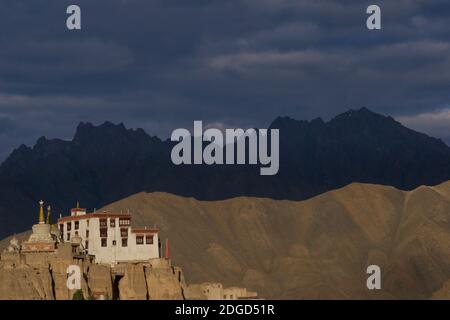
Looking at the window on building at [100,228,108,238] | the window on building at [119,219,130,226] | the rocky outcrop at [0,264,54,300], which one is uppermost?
the window on building at [119,219,130,226]

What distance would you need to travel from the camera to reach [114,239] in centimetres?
17275

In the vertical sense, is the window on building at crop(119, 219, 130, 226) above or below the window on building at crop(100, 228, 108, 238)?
above

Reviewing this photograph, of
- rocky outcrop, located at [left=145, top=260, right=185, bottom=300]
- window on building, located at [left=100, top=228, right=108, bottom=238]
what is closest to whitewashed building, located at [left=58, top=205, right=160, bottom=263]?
window on building, located at [left=100, top=228, right=108, bottom=238]

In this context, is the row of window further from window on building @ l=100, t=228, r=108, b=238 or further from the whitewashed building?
window on building @ l=100, t=228, r=108, b=238

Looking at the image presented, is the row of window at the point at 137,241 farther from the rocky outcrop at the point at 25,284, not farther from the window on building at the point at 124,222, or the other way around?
the rocky outcrop at the point at 25,284

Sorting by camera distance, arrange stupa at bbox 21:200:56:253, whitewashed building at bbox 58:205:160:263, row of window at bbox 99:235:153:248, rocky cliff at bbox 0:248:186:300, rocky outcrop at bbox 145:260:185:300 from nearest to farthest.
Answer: rocky cliff at bbox 0:248:186:300 → stupa at bbox 21:200:56:253 → rocky outcrop at bbox 145:260:185:300 → whitewashed building at bbox 58:205:160:263 → row of window at bbox 99:235:153:248

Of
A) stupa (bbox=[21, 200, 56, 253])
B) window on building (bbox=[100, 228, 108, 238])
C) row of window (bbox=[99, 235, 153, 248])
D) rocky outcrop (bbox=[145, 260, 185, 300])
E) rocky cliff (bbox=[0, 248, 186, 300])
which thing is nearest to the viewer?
rocky cliff (bbox=[0, 248, 186, 300])

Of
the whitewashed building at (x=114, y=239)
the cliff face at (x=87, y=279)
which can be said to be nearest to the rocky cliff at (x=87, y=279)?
the cliff face at (x=87, y=279)

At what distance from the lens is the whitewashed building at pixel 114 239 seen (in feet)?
565

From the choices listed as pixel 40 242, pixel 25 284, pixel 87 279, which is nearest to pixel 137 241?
pixel 40 242

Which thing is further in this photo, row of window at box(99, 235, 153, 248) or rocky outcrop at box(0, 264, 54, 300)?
row of window at box(99, 235, 153, 248)

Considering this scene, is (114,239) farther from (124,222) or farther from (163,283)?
(163,283)

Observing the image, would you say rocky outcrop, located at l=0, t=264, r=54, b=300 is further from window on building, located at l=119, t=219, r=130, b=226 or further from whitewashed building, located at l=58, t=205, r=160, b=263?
window on building, located at l=119, t=219, r=130, b=226

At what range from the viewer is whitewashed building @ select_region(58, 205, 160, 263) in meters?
172
